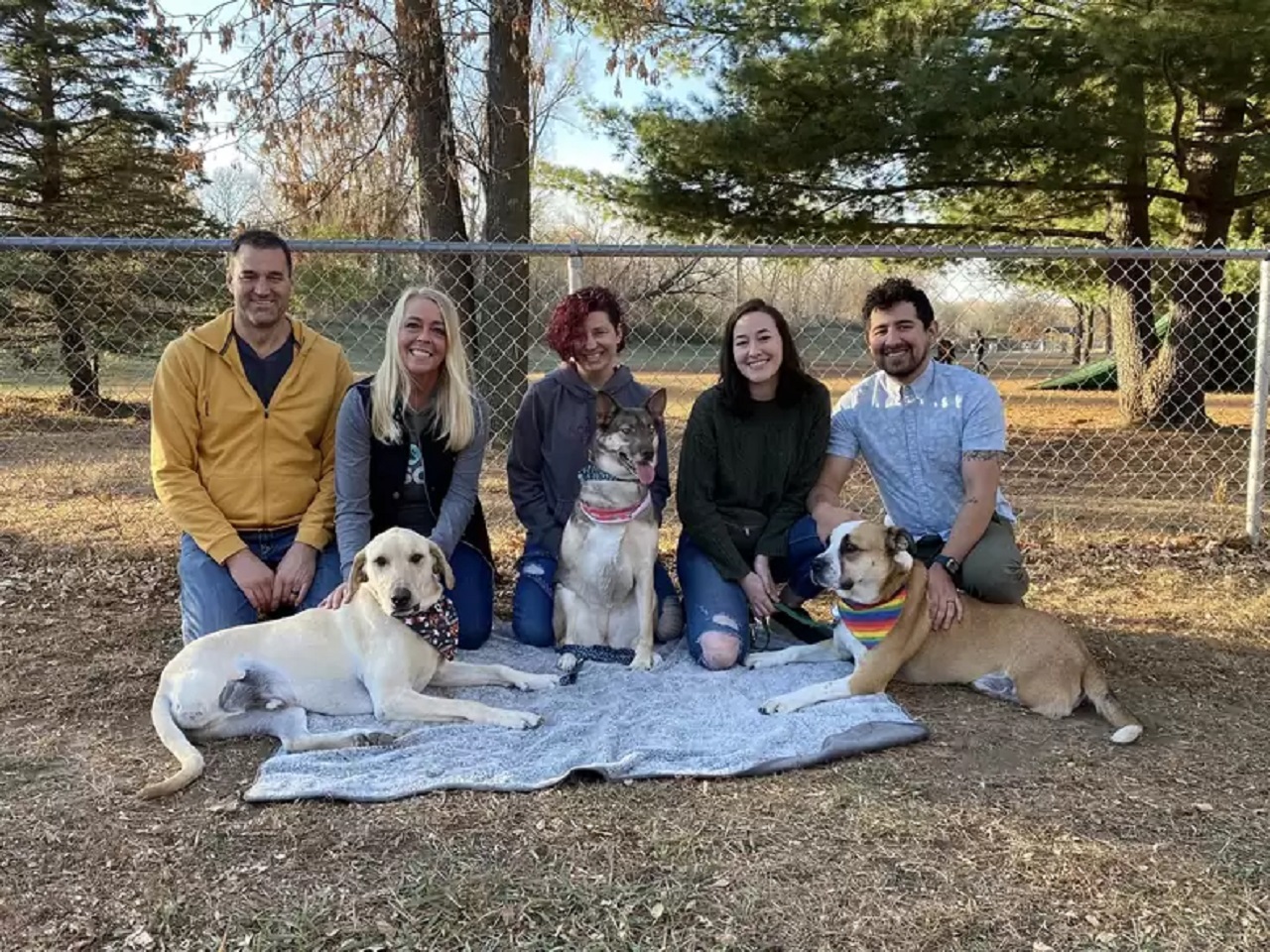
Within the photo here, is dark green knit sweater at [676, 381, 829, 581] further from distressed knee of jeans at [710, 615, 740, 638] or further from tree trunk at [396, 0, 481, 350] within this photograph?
tree trunk at [396, 0, 481, 350]

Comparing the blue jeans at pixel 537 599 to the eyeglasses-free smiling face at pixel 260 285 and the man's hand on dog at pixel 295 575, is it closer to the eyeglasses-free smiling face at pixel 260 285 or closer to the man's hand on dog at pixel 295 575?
the man's hand on dog at pixel 295 575

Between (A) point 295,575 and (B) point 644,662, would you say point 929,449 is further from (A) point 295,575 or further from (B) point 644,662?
(A) point 295,575

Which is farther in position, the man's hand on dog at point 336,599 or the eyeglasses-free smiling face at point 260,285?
the eyeglasses-free smiling face at point 260,285

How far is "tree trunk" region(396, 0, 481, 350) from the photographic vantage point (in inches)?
289

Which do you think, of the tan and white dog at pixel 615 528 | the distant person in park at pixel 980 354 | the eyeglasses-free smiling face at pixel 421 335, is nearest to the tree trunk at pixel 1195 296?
the distant person in park at pixel 980 354

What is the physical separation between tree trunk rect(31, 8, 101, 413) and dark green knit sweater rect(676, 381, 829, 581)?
10.9 m

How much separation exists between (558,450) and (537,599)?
28.6 inches

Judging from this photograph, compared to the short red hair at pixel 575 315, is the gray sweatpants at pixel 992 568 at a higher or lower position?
lower

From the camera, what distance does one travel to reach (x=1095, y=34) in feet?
27.6

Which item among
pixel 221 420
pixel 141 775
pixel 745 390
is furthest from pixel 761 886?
pixel 221 420

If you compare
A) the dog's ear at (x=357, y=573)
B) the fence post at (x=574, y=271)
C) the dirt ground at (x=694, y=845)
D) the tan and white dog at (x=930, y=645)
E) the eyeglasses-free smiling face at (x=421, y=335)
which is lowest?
the dirt ground at (x=694, y=845)

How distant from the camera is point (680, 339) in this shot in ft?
35.9

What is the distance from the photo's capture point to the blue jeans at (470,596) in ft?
14.8

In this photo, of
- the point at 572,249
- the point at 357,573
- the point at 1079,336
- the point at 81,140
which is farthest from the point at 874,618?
the point at 1079,336
